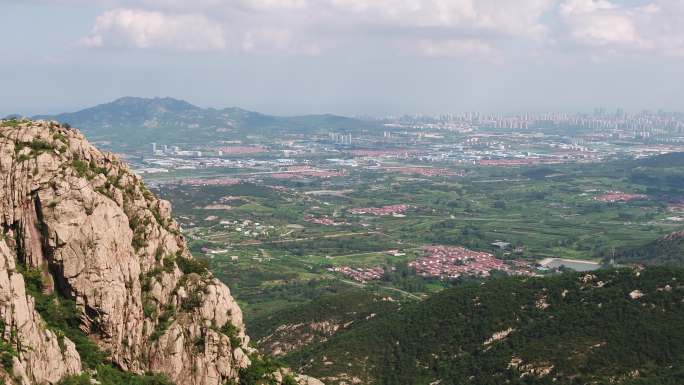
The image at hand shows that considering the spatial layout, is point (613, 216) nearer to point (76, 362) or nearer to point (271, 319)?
point (271, 319)

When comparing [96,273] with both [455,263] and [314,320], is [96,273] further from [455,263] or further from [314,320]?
[455,263]

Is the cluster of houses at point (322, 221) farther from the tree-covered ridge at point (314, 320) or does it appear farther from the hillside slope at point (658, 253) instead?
the tree-covered ridge at point (314, 320)

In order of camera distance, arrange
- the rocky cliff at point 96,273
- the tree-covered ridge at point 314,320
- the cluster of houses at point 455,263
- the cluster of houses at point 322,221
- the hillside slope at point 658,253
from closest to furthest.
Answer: the rocky cliff at point 96,273 < the tree-covered ridge at point 314,320 < the hillside slope at point 658,253 < the cluster of houses at point 455,263 < the cluster of houses at point 322,221

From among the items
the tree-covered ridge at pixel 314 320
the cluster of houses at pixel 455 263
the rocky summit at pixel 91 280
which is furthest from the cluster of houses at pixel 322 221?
the rocky summit at pixel 91 280

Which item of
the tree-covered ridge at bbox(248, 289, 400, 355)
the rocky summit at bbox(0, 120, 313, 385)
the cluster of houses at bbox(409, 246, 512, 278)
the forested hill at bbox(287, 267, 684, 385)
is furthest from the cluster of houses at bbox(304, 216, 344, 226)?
the rocky summit at bbox(0, 120, 313, 385)

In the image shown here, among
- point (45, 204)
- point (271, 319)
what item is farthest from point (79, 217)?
point (271, 319)

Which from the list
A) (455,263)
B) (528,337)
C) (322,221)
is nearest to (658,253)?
(455,263)

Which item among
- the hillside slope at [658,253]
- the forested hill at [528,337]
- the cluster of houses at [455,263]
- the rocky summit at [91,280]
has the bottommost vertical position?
the cluster of houses at [455,263]
